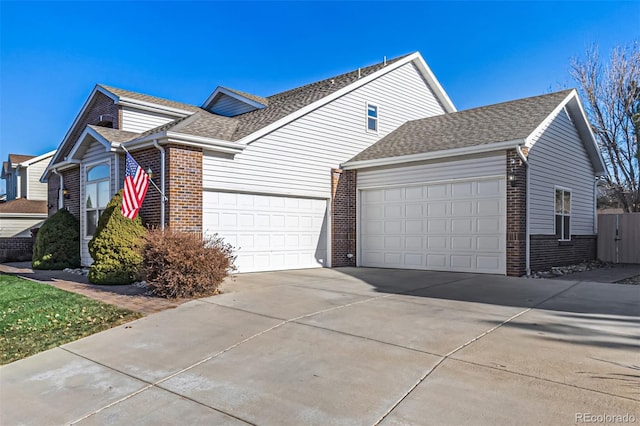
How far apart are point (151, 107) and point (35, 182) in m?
18.2

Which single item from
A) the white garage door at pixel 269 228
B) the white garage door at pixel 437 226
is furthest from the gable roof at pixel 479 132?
the white garage door at pixel 269 228

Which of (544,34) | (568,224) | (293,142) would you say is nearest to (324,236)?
(293,142)

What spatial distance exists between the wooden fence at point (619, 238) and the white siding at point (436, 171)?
7.75 meters

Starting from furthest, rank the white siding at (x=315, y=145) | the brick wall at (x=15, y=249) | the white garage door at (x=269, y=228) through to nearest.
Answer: the brick wall at (x=15, y=249)
the white siding at (x=315, y=145)
the white garage door at (x=269, y=228)

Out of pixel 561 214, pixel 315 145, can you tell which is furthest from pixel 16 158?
pixel 561 214

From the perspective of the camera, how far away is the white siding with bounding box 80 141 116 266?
37.9 feet

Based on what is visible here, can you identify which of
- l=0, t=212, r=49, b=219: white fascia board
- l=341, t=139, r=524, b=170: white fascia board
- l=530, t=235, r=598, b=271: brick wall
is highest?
l=341, t=139, r=524, b=170: white fascia board

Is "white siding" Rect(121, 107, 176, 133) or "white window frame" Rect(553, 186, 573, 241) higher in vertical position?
"white siding" Rect(121, 107, 176, 133)

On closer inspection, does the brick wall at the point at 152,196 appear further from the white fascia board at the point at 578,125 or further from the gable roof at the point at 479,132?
the white fascia board at the point at 578,125

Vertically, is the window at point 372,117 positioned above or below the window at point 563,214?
above

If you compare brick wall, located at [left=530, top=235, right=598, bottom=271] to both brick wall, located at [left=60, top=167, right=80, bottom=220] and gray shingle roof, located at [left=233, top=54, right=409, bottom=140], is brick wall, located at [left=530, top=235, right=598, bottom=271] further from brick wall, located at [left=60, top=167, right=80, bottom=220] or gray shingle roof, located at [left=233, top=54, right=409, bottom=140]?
brick wall, located at [left=60, top=167, right=80, bottom=220]

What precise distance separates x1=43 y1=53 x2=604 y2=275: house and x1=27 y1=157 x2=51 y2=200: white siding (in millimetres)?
15244

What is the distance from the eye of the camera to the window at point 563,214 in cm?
1286

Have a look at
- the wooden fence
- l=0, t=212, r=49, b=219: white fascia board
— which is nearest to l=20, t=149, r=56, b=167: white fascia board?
l=0, t=212, r=49, b=219: white fascia board
